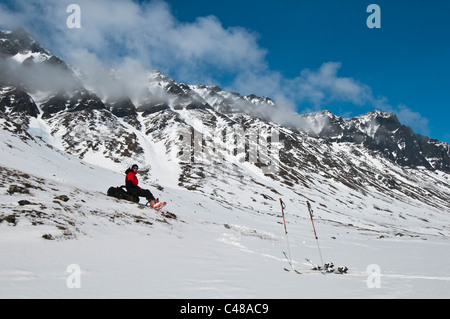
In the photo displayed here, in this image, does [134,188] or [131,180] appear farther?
[134,188]

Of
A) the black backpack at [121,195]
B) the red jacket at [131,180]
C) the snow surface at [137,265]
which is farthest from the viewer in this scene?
the black backpack at [121,195]

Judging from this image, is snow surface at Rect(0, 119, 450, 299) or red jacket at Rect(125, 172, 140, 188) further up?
red jacket at Rect(125, 172, 140, 188)

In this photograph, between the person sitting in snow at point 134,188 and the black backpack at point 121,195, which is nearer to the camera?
the person sitting in snow at point 134,188

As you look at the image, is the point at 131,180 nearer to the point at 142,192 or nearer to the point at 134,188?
the point at 134,188

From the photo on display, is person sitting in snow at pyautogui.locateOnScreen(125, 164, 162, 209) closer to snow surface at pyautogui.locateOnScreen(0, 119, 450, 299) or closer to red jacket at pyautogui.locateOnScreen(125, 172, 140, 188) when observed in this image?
red jacket at pyautogui.locateOnScreen(125, 172, 140, 188)

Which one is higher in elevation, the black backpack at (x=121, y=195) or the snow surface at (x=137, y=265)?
the black backpack at (x=121, y=195)

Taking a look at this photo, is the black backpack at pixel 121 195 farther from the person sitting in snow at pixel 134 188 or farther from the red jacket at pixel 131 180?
the red jacket at pixel 131 180

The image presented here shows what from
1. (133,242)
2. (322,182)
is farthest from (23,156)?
(322,182)

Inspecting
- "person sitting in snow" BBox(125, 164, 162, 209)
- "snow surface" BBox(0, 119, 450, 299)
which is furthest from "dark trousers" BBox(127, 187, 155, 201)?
"snow surface" BBox(0, 119, 450, 299)

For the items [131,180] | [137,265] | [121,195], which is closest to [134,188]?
[131,180]

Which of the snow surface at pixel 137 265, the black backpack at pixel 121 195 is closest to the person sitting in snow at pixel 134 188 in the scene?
the black backpack at pixel 121 195

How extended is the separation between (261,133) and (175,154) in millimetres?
93753

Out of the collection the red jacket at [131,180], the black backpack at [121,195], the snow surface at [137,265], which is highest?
the red jacket at [131,180]

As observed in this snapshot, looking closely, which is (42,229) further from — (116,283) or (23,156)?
(23,156)
